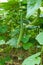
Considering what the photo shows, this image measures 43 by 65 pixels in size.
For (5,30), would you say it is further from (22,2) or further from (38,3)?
(38,3)

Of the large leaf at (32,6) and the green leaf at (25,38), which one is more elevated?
the large leaf at (32,6)

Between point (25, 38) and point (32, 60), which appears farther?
point (25, 38)

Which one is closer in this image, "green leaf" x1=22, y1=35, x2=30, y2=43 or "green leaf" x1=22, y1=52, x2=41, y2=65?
"green leaf" x1=22, y1=52, x2=41, y2=65

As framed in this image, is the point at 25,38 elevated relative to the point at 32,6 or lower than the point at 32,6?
lower

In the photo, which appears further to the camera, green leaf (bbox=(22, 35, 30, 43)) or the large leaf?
green leaf (bbox=(22, 35, 30, 43))

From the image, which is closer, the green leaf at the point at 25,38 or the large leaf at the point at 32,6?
the large leaf at the point at 32,6

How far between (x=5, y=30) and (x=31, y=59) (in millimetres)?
229

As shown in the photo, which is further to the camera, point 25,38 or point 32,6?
point 25,38

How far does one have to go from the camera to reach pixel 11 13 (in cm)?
67

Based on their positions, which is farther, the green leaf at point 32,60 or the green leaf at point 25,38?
the green leaf at point 25,38

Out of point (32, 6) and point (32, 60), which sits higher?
point (32, 6)

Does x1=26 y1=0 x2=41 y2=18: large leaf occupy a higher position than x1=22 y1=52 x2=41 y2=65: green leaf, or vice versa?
x1=26 y1=0 x2=41 y2=18: large leaf

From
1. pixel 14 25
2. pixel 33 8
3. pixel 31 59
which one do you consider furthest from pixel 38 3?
pixel 14 25

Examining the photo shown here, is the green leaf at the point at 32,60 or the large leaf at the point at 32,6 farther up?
the large leaf at the point at 32,6
